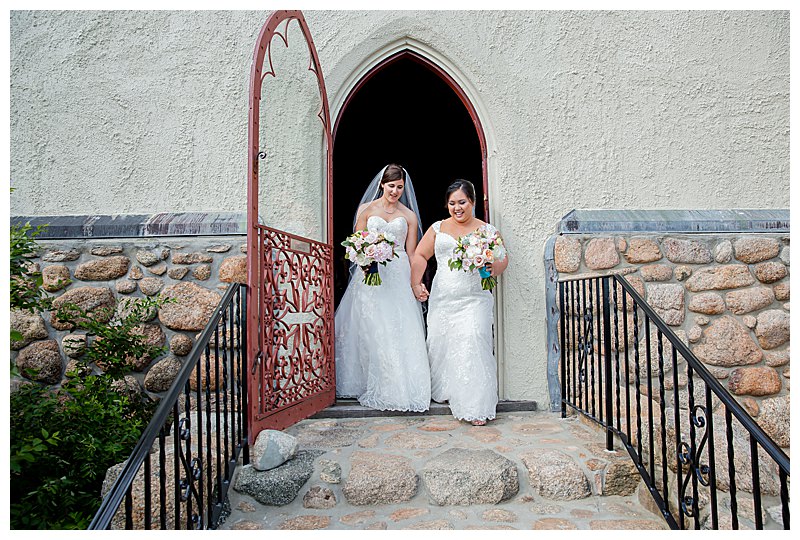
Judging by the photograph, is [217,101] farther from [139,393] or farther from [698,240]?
[698,240]

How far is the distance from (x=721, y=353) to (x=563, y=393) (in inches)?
48.2

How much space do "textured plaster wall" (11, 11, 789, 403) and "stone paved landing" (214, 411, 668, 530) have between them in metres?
1.11

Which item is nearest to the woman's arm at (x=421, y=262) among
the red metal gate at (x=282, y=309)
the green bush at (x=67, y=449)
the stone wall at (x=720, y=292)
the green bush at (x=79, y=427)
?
the red metal gate at (x=282, y=309)

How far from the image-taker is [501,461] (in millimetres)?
2998

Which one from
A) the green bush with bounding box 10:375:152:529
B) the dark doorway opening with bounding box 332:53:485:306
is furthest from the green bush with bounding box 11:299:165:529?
the dark doorway opening with bounding box 332:53:485:306

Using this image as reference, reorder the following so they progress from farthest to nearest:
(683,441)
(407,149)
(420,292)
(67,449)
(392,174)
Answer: (407,149) < (392,174) < (420,292) < (67,449) < (683,441)

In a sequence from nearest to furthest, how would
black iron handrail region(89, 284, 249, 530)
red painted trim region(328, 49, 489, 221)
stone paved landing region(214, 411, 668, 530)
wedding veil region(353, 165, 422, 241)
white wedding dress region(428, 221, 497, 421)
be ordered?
black iron handrail region(89, 284, 249, 530), stone paved landing region(214, 411, 668, 530), white wedding dress region(428, 221, 497, 421), red painted trim region(328, 49, 489, 221), wedding veil region(353, 165, 422, 241)

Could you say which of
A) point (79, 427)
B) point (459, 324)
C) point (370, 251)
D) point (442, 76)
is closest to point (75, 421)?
point (79, 427)

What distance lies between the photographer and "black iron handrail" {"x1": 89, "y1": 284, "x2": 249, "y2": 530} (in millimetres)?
1967

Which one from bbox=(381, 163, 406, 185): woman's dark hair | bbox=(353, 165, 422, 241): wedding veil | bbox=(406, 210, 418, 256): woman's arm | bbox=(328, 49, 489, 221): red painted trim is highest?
bbox=(328, 49, 489, 221): red painted trim

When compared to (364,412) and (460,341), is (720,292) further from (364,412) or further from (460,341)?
(364,412)

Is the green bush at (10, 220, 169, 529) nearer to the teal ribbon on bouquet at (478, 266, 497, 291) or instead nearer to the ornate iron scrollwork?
the teal ribbon on bouquet at (478, 266, 497, 291)

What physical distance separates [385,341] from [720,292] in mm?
2558

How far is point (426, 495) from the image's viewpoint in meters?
2.89
